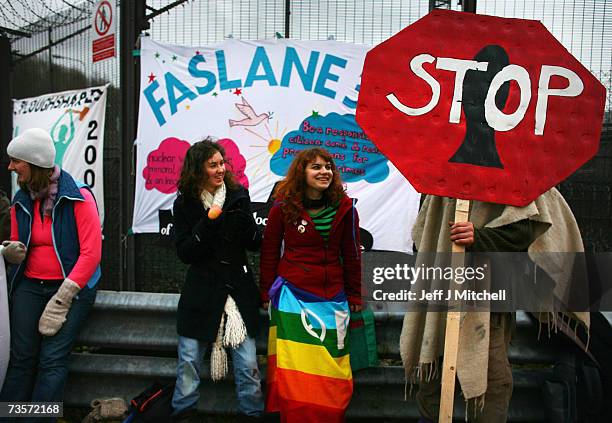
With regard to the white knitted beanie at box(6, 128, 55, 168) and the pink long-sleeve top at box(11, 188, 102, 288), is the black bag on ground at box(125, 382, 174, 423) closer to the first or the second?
the pink long-sleeve top at box(11, 188, 102, 288)

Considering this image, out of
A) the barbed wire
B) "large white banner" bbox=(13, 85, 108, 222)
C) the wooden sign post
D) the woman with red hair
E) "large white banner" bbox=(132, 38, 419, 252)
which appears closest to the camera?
the wooden sign post

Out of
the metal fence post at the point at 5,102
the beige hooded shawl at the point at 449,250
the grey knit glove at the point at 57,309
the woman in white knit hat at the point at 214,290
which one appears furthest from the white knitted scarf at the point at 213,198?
the metal fence post at the point at 5,102

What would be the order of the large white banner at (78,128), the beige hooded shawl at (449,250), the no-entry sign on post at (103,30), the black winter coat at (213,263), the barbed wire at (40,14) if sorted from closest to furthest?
the beige hooded shawl at (449,250), the black winter coat at (213,263), the no-entry sign on post at (103,30), the large white banner at (78,128), the barbed wire at (40,14)

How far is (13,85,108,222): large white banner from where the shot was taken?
429 cm

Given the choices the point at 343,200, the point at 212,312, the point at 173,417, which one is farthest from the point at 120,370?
the point at 343,200

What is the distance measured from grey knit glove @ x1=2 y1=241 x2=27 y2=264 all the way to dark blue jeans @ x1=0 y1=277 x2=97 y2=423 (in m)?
0.17

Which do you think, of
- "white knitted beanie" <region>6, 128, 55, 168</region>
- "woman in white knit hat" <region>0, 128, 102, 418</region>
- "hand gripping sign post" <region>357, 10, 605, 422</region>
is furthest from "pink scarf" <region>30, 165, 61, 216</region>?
"hand gripping sign post" <region>357, 10, 605, 422</region>

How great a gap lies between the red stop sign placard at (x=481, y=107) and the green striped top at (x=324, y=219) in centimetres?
87

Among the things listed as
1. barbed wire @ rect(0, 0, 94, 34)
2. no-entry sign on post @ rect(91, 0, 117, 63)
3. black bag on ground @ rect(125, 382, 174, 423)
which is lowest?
black bag on ground @ rect(125, 382, 174, 423)

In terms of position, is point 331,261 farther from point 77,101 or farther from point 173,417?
point 77,101

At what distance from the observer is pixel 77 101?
14.6ft

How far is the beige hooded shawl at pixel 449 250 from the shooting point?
86.5 inches

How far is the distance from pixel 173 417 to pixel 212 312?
62 centimetres

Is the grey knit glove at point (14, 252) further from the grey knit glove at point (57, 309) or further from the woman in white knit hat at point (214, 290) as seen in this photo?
the woman in white knit hat at point (214, 290)
